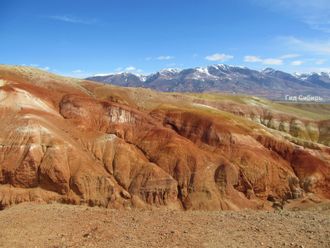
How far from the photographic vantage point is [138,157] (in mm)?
53750

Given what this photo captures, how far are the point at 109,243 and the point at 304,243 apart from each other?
1217cm

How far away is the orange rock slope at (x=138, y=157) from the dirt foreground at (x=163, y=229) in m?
11.6

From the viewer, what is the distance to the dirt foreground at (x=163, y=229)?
91.7 feet

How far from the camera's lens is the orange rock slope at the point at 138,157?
47.2 m

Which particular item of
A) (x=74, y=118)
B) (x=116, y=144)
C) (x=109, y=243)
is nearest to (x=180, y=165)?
(x=116, y=144)

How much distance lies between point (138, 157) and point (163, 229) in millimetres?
24081

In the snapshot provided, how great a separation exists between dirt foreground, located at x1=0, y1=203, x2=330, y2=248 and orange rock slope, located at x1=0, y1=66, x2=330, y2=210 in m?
11.6

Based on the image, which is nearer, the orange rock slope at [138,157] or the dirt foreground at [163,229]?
the dirt foreground at [163,229]

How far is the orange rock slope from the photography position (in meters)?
47.2

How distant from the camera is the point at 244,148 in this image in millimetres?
60031

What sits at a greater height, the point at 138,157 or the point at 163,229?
the point at 138,157

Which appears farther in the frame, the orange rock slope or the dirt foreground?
the orange rock slope

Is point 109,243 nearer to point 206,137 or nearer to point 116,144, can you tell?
point 116,144

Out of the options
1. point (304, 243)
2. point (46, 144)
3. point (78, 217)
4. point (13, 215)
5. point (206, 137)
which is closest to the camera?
point (304, 243)
